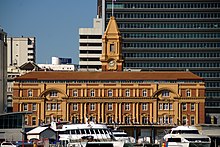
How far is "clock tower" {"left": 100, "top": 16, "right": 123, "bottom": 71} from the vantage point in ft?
558

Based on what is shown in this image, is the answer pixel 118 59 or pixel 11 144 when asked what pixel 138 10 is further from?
pixel 11 144

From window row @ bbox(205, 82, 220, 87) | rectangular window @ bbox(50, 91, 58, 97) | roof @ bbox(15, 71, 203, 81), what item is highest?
roof @ bbox(15, 71, 203, 81)

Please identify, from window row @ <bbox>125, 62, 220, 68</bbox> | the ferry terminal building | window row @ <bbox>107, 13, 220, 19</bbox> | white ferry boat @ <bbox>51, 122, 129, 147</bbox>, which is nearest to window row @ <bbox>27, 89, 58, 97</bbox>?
the ferry terminal building

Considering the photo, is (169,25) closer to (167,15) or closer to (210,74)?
(167,15)

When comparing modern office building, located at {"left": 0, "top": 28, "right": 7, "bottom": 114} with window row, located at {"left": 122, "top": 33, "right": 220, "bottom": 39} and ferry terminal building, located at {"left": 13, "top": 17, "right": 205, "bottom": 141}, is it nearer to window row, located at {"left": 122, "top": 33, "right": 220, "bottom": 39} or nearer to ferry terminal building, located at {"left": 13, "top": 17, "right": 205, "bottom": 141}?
ferry terminal building, located at {"left": 13, "top": 17, "right": 205, "bottom": 141}

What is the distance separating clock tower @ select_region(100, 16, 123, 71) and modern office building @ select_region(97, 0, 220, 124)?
Result: 21324 millimetres

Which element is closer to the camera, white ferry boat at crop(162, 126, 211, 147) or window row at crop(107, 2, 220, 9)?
white ferry boat at crop(162, 126, 211, 147)

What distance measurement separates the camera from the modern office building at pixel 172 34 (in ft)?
639

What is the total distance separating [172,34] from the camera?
19588cm

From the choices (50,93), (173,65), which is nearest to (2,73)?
(50,93)

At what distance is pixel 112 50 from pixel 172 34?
2804 centimetres

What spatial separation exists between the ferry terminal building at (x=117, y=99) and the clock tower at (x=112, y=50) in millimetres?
17966

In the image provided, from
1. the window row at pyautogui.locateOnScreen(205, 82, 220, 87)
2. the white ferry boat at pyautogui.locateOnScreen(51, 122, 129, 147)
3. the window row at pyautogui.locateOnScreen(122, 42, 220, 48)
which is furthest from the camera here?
the window row at pyautogui.locateOnScreen(205, 82, 220, 87)

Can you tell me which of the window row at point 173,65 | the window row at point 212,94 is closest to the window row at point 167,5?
the window row at point 173,65
